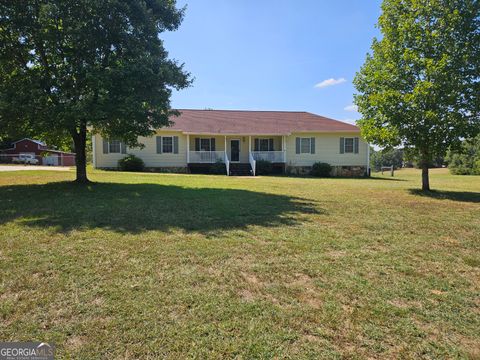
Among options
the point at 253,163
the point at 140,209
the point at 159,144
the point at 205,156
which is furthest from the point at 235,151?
the point at 140,209

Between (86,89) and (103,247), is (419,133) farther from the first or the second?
(86,89)

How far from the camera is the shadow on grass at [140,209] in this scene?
5.96m

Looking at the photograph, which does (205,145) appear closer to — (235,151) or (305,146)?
(235,151)

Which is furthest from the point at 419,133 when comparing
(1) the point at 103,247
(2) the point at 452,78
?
(1) the point at 103,247

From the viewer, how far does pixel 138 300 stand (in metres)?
3.05

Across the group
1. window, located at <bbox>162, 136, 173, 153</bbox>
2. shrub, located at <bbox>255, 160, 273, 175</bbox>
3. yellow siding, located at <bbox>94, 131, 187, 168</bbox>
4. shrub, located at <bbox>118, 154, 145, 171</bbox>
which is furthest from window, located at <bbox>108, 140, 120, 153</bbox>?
shrub, located at <bbox>255, 160, 273, 175</bbox>

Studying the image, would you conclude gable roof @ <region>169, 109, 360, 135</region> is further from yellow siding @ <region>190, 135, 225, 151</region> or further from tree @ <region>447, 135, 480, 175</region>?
tree @ <region>447, 135, 480, 175</region>

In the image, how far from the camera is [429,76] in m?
10.4

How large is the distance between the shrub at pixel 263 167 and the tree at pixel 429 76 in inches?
441

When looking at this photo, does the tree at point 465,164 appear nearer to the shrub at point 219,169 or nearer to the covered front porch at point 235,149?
the covered front porch at point 235,149

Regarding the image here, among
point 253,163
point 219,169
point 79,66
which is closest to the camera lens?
point 79,66

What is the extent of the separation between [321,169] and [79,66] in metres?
17.6

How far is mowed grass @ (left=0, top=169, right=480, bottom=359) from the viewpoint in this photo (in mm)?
2471

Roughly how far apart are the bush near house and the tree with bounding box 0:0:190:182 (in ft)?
48.5
